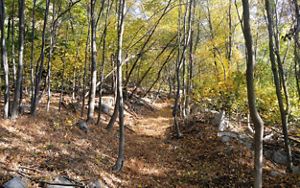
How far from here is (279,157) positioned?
42.4 feet

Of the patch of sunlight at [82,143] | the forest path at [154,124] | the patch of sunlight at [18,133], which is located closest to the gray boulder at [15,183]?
the patch of sunlight at [18,133]

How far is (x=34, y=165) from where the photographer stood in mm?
8336

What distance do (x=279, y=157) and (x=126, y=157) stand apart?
623 cm

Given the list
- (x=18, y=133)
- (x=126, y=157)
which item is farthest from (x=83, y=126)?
(x=18, y=133)

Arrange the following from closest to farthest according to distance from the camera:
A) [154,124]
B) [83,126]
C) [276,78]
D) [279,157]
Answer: [276,78] → [279,157] → [83,126] → [154,124]

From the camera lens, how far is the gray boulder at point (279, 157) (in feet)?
42.0

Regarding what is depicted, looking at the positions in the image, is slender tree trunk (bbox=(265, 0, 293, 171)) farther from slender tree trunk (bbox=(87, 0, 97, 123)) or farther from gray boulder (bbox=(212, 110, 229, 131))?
slender tree trunk (bbox=(87, 0, 97, 123))

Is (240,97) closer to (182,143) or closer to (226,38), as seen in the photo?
(182,143)

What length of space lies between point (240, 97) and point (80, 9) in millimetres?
9701

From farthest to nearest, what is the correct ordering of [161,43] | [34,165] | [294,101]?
[161,43] → [294,101] → [34,165]

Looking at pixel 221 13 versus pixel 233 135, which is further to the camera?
pixel 221 13

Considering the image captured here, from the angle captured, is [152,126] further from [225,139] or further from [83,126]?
[83,126]

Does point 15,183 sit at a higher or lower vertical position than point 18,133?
lower

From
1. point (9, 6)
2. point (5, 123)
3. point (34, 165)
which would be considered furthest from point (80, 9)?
point (34, 165)
